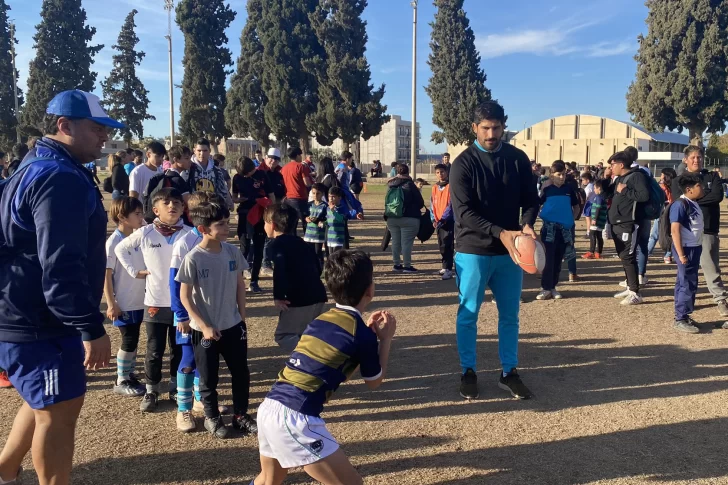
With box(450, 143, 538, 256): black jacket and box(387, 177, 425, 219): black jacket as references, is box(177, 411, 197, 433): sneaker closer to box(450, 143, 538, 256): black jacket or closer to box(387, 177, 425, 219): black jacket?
box(450, 143, 538, 256): black jacket

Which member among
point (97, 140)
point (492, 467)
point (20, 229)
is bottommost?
point (492, 467)

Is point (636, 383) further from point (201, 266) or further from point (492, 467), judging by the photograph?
point (201, 266)

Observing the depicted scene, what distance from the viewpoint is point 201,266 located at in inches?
138

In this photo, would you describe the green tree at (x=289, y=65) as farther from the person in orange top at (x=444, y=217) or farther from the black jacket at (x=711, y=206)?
the black jacket at (x=711, y=206)

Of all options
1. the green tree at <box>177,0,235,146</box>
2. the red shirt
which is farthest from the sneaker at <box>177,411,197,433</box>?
the green tree at <box>177,0,235,146</box>

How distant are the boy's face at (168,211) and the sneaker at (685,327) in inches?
210

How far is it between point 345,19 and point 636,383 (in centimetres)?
3865

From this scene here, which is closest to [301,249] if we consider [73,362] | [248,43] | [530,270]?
[530,270]

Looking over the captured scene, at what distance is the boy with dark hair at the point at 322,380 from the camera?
7.82 feet

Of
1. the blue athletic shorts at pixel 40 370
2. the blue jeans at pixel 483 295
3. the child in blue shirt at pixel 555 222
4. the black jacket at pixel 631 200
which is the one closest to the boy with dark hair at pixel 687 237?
the black jacket at pixel 631 200

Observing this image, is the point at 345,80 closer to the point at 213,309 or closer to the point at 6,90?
the point at 6,90

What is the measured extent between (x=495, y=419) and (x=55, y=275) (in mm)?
→ 3008

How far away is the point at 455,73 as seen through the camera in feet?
141

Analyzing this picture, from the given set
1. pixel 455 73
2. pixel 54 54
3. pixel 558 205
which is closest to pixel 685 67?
pixel 455 73
